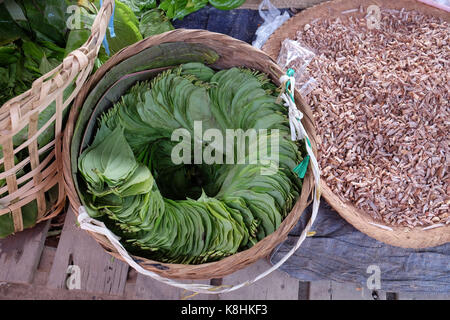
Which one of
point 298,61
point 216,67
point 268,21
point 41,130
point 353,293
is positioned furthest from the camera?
point 268,21

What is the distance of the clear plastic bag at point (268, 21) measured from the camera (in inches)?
57.5

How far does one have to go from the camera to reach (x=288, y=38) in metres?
1.44

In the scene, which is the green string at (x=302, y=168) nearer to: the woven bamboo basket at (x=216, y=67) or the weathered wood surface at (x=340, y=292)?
the woven bamboo basket at (x=216, y=67)

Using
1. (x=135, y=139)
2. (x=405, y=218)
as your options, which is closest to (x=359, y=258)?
(x=405, y=218)

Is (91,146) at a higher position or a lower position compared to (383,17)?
lower

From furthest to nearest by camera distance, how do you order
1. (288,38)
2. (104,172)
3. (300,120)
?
(288,38)
(300,120)
(104,172)

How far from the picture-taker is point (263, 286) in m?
1.12

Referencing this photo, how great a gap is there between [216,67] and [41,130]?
0.45 meters

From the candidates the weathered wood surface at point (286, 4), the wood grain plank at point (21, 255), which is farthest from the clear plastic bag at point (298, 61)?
the wood grain plank at point (21, 255)

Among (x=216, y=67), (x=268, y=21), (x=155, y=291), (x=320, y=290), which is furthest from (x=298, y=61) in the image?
(x=155, y=291)

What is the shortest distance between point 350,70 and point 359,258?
0.60m

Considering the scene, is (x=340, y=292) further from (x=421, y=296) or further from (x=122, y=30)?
(x=122, y=30)

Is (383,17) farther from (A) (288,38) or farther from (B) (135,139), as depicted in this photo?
(B) (135,139)

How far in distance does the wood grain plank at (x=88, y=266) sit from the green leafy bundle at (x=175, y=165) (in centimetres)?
27
